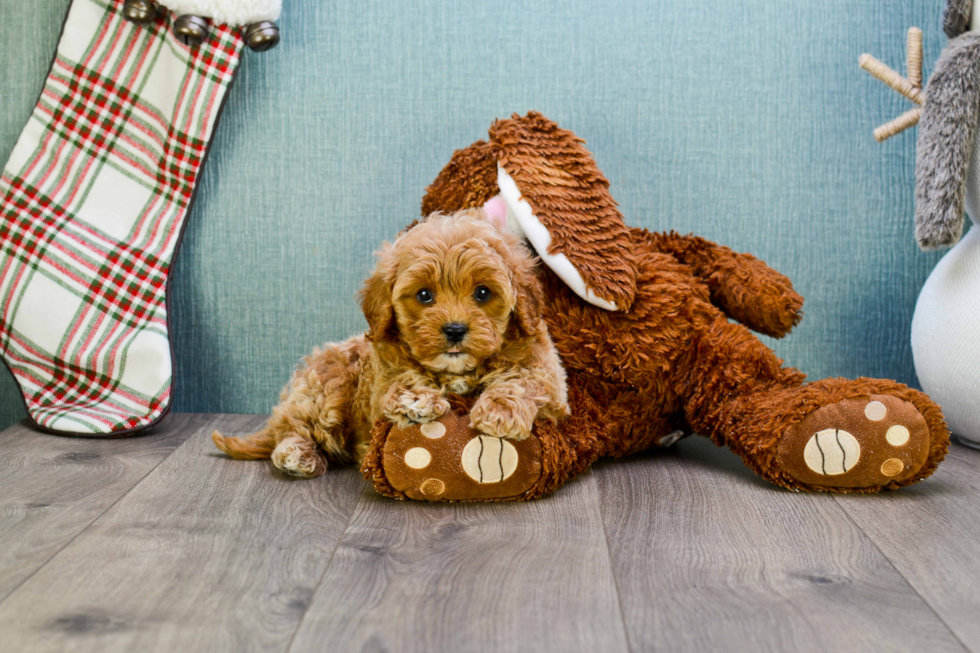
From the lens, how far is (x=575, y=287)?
4.45 feet

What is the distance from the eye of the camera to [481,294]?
3.91ft

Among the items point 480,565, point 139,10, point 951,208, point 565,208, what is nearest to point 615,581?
point 480,565

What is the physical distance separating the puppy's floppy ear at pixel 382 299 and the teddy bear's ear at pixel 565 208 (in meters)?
0.25

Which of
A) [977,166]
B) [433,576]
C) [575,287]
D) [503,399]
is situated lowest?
[433,576]

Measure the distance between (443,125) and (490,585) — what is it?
1.07 meters

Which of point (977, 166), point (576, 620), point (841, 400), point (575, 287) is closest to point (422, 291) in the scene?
point (575, 287)

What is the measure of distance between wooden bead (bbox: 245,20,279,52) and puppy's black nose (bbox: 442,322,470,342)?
798 millimetres

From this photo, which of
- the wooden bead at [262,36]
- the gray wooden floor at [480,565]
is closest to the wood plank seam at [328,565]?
the gray wooden floor at [480,565]

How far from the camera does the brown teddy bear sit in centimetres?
122

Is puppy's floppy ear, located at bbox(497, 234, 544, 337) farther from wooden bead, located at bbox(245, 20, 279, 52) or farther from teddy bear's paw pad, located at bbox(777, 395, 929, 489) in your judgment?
wooden bead, located at bbox(245, 20, 279, 52)

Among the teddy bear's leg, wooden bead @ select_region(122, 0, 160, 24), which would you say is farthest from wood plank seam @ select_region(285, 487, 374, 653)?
wooden bead @ select_region(122, 0, 160, 24)

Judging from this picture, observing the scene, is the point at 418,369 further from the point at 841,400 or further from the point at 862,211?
the point at 862,211

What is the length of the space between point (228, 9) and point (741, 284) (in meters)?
1.10

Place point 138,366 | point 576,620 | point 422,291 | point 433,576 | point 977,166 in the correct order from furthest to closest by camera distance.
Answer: point 138,366 → point 977,166 → point 422,291 → point 433,576 → point 576,620
